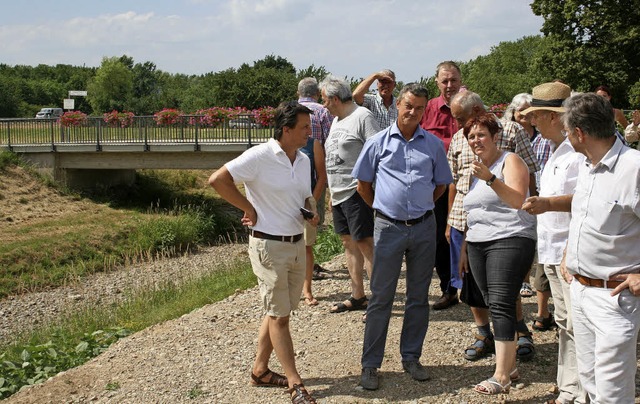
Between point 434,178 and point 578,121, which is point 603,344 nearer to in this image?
point 578,121

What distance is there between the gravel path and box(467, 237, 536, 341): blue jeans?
573 millimetres

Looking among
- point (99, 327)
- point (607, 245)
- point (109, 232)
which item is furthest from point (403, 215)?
point (109, 232)

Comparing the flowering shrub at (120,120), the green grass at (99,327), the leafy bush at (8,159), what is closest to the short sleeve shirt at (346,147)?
the green grass at (99,327)

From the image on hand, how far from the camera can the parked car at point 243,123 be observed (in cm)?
2477

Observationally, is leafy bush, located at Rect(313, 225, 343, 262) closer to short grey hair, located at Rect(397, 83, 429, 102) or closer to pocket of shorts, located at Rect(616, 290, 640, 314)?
short grey hair, located at Rect(397, 83, 429, 102)

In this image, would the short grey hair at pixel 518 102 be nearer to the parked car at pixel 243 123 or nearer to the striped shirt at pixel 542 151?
the striped shirt at pixel 542 151

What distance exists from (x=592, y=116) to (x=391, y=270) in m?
2.06

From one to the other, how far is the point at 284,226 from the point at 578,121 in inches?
87.5

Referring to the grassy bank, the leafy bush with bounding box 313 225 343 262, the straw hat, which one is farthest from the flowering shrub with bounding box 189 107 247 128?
the straw hat

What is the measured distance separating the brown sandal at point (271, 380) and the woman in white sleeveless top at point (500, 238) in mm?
1617

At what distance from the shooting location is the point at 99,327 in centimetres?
1048

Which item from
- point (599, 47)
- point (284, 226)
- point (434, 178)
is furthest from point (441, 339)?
point (599, 47)

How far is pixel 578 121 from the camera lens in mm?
3830

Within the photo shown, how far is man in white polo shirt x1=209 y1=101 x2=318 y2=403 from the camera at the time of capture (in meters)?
5.18
